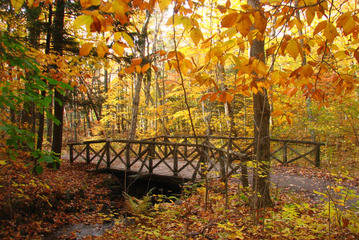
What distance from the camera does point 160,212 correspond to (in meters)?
4.49

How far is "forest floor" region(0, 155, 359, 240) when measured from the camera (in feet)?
10.0

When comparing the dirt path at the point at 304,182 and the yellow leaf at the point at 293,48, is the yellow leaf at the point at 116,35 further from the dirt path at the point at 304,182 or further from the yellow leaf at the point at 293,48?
the dirt path at the point at 304,182

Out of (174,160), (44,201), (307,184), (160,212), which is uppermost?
(174,160)

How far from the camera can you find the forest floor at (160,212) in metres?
3.05

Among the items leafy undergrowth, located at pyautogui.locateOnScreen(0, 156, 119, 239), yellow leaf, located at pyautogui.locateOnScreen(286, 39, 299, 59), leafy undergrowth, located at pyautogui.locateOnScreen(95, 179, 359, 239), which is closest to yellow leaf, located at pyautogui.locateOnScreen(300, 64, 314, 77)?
yellow leaf, located at pyautogui.locateOnScreen(286, 39, 299, 59)

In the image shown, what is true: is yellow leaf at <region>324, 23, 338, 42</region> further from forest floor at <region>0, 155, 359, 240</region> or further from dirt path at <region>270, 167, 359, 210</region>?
dirt path at <region>270, 167, 359, 210</region>

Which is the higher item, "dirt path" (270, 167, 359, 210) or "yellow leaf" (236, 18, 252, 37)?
"yellow leaf" (236, 18, 252, 37)

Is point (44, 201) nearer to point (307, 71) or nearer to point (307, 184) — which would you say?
point (307, 71)

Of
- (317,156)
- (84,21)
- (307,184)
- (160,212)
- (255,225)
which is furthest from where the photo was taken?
(317,156)

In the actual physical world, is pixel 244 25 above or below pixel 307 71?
above

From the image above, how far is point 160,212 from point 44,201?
3.59 m

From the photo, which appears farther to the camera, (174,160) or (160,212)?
(174,160)

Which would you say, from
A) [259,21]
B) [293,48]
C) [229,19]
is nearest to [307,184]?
[293,48]

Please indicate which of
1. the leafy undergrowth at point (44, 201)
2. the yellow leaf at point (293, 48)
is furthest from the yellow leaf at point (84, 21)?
the leafy undergrowth at point (44, 201)
